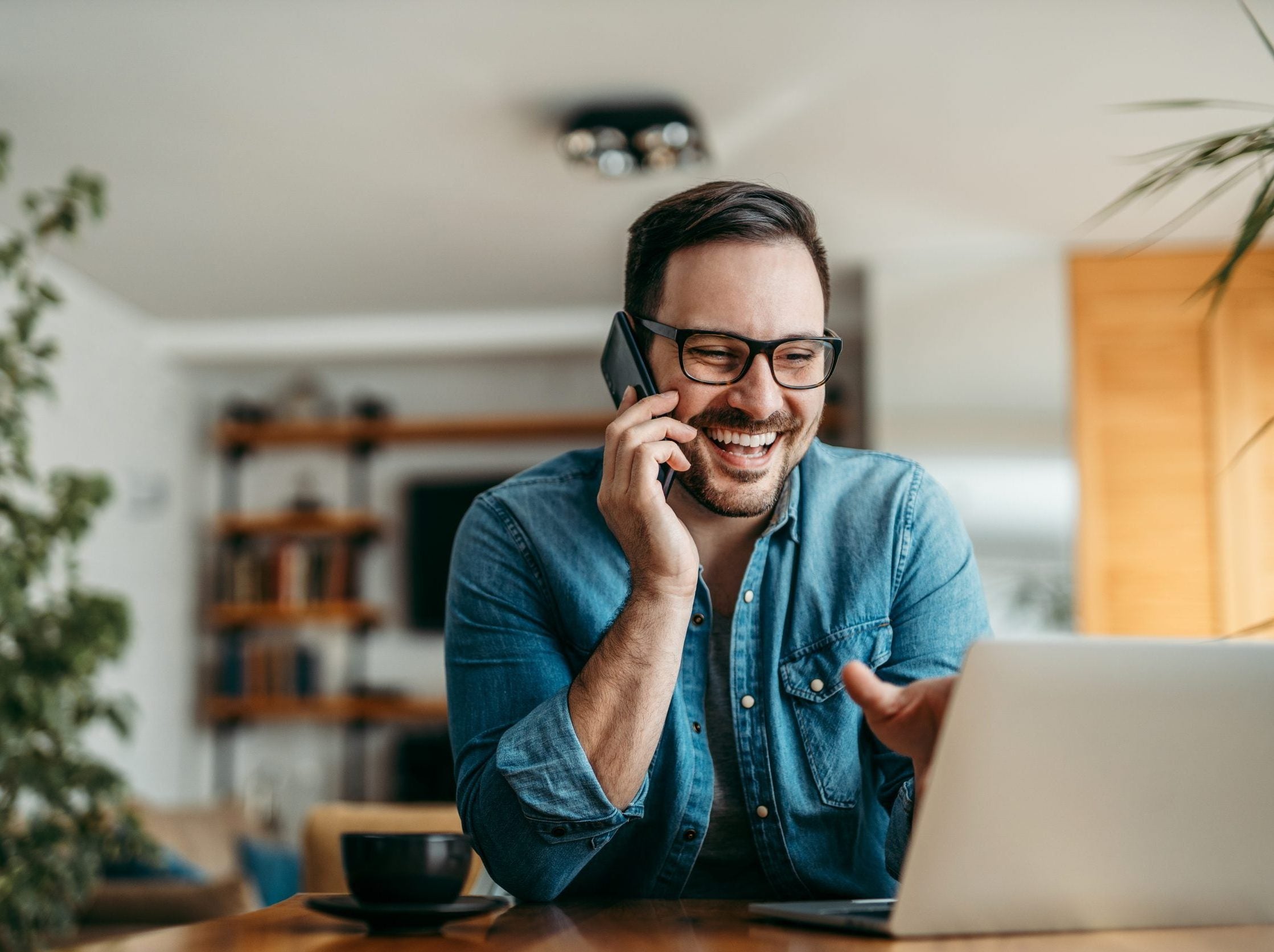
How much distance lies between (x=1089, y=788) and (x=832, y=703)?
47 cm

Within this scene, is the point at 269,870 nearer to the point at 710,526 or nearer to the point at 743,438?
the point at 710,526

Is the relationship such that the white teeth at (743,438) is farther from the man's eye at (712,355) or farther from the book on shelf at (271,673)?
the book on shelf at (271,673)

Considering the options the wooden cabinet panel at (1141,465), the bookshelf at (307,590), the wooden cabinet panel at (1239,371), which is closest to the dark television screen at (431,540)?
the bookshelf at (307,590)

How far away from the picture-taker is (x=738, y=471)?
1341mm

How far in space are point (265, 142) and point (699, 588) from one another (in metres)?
2.87

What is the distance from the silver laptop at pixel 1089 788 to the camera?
2.63 feet

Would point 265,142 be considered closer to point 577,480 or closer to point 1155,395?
point 577,480

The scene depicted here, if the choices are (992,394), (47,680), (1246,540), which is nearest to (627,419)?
(47,680)

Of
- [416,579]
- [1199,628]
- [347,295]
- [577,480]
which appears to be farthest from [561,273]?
[577,480]

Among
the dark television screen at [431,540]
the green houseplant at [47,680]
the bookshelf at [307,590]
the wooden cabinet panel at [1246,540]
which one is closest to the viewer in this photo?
the green houseplant at [47,680]

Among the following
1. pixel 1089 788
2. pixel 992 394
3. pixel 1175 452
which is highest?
pixel 992 394

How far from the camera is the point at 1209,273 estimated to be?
179 inches

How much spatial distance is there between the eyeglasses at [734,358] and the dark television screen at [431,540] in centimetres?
469

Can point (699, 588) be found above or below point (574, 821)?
above
